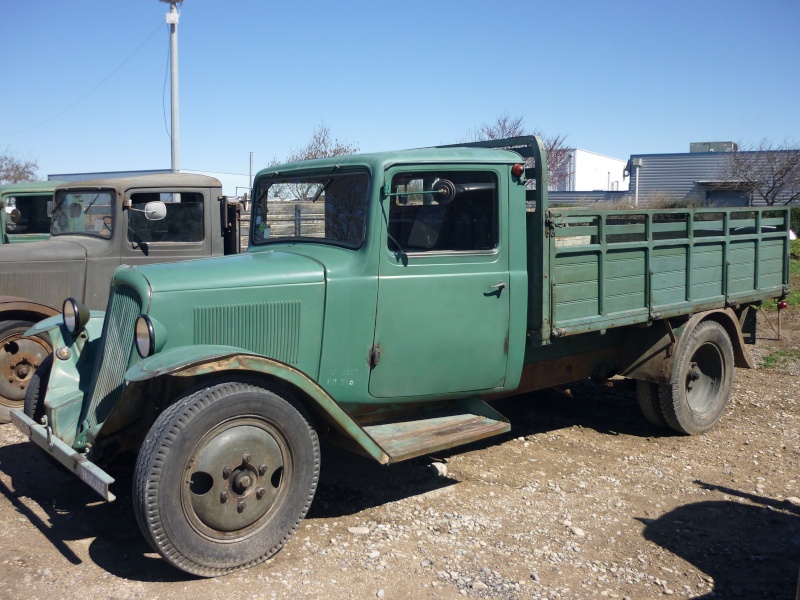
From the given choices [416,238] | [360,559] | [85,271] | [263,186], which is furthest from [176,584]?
[85,271]

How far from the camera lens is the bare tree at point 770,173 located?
25.9 m

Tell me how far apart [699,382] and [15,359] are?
5.42 m

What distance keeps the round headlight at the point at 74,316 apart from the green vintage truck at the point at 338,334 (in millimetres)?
25

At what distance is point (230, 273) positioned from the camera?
3.89 meters

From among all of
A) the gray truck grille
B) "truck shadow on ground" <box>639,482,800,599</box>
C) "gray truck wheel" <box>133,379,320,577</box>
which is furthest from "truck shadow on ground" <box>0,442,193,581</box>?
"truck shadow on ground" <box>639,482,800,599</box>

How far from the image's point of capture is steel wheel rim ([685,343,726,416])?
19.5ft

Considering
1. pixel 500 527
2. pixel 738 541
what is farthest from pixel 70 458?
pixel 738 541

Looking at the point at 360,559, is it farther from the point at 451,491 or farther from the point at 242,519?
the point at 451,491

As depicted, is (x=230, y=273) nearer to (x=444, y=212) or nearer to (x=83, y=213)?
(x=444, y=212)

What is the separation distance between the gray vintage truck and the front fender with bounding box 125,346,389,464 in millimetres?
3077

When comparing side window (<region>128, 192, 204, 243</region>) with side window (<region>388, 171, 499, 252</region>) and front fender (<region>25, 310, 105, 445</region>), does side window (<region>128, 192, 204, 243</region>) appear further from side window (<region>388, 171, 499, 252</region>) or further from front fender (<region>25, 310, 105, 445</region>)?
side window (<region>388, 171, 499, 252</region>)

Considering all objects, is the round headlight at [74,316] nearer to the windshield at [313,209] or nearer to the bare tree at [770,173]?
the windshield at [313,209]

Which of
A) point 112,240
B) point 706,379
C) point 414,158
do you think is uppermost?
point 414,158

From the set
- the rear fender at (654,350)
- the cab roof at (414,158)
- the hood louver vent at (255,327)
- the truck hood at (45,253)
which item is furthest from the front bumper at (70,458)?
the rear fender at (654,350)
